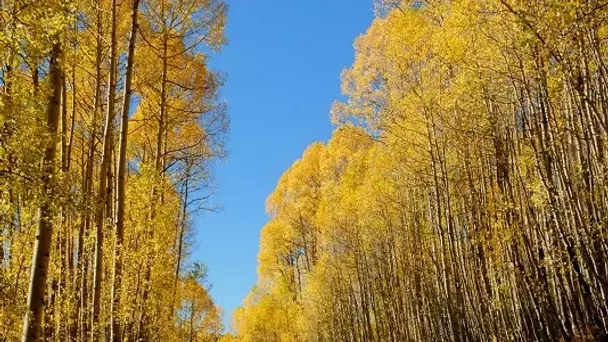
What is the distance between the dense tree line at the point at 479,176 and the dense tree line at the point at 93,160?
3621 mm

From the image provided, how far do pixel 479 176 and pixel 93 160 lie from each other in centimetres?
779

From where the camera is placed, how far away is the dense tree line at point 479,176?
531 centimetres

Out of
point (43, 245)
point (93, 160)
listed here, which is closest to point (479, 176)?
point (43, 245)

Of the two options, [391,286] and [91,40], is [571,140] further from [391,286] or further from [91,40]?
[391,286]

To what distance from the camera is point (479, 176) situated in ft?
24.4

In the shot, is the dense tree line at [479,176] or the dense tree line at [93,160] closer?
the dense tree line at [93,160]

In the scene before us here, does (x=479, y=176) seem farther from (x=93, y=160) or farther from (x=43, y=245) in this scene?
(x=93, y=160)

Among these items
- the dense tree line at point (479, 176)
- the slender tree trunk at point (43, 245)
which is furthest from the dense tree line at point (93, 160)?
the dense tree line at point (479, 176)

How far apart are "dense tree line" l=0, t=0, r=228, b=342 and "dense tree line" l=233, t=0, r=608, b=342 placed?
362cm

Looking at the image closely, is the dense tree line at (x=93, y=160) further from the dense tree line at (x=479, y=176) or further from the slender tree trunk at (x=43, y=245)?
the dense tree line at (x=479, y=176)

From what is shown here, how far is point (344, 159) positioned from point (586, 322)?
1649 centimetres

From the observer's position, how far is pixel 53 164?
3.96 meters

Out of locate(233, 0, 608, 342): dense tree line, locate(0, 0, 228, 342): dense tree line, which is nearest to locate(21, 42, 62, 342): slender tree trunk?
locate(0, 0, 228, 342): dense tree line

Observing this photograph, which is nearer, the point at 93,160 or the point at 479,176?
the point at 479,176
